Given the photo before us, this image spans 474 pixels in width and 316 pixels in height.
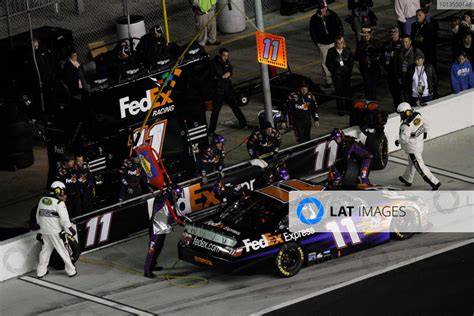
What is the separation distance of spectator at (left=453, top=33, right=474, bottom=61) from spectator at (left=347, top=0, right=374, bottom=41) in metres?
2.44

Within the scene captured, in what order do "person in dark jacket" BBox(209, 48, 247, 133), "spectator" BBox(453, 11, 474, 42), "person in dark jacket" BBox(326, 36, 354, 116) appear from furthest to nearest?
1. "spectator" BBox(453, 11, 474, 42)
2. "person in dark jacket" BBox(326, 36, 354, 116)
3. "person in dark jacket" BBox(209, 48, 247, 133)

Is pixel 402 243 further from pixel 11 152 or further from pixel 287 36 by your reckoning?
pixel 287 36

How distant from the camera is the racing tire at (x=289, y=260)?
2095cm

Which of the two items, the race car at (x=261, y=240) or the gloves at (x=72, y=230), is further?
the gloves at (x=72, y=230)

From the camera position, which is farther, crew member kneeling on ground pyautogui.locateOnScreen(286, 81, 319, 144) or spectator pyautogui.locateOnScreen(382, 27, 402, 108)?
spectator pyautogui.locateOnScreen(382, 27, 402, 108)

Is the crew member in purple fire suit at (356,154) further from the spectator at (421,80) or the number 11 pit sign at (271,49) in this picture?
the spectator at (421,80)

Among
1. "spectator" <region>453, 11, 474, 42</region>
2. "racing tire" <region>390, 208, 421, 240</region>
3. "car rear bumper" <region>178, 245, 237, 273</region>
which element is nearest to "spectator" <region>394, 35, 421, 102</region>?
"spectator" <region>453, 11, 474, 42</region>

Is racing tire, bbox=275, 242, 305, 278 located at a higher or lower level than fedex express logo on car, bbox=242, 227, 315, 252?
lower

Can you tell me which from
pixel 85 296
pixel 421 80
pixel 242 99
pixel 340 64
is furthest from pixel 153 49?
pixel 85 296

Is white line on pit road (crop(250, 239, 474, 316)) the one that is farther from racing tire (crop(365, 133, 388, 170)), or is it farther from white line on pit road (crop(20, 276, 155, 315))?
racing tire (crop(365, 133, 388, 170))

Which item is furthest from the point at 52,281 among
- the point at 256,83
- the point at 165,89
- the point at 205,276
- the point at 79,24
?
the point at 79,24

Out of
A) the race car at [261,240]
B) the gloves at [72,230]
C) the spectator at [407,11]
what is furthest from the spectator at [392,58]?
the gloves at [72,230]

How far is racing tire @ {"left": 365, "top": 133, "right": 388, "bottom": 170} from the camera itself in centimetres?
Answer: 2514

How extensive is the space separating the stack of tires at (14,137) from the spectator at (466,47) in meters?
8.87
